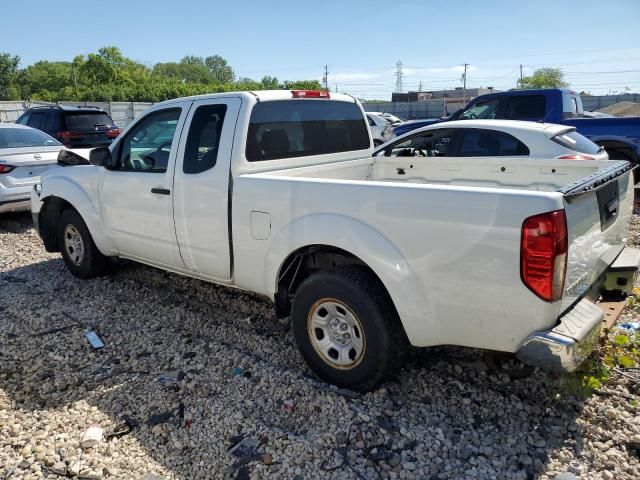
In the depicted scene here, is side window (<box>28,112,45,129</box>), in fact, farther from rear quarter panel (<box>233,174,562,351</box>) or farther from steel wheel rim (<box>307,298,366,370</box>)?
steel wheel rim (<box>307,298,366,370</box>)

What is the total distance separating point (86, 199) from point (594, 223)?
452cm

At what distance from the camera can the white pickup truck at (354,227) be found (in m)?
2.48

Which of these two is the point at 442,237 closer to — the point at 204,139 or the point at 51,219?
the point at 204,139

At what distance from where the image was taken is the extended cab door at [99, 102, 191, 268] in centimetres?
422

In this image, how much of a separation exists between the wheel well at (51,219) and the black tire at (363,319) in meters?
3.59

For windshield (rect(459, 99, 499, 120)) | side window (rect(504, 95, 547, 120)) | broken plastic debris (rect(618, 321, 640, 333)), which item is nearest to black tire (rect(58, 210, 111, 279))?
broken plastic debris (rect(618, 321, 640, 333))

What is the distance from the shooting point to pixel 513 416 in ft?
9.90

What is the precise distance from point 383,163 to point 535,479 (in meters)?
3.20

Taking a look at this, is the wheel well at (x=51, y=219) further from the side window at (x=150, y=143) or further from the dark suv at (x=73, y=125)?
the dark suv at (x=73, y=125)

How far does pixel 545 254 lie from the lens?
2363mm

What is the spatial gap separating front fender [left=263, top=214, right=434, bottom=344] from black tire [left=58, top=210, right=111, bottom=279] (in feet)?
9.86

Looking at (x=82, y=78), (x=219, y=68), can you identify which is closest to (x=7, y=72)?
(x=82, y=78)

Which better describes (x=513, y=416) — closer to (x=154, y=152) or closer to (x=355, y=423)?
(x=355, y=423)

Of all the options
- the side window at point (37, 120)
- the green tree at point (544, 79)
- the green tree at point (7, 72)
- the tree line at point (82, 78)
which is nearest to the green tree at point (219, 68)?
the tree line at point (82, 78)
